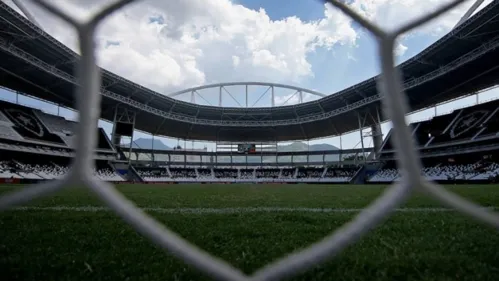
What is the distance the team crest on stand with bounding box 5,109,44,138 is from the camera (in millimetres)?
26191

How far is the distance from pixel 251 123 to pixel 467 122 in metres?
23.9

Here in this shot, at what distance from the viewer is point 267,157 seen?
158 feet

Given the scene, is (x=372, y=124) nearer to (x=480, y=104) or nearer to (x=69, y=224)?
(x=480, y=104)

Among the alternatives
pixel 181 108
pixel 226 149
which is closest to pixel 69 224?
pixel 181 108

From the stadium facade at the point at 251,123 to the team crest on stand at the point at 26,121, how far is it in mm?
110

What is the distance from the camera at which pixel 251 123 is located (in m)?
42.4

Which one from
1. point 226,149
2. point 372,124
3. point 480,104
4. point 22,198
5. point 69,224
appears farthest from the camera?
point 226,149

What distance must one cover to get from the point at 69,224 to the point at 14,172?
23.9 meters

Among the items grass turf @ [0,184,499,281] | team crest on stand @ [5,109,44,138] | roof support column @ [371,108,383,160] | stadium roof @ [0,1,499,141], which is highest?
stadium roof @ [0,1,499,141]

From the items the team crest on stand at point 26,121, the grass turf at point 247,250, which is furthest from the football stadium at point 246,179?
the team crest on stand at point 26,121

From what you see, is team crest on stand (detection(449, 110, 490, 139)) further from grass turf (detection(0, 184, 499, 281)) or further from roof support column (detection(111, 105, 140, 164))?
roof support column (detection(111, 105, 140, 164))

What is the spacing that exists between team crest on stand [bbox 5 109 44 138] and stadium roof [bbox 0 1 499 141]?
1922 millimetres

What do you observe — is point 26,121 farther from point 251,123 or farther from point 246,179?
point 246,179

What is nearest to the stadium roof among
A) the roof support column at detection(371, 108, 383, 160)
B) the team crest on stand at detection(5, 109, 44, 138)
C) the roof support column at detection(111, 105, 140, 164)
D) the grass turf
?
the roof support column at detection(371, 108, 383, 160)
